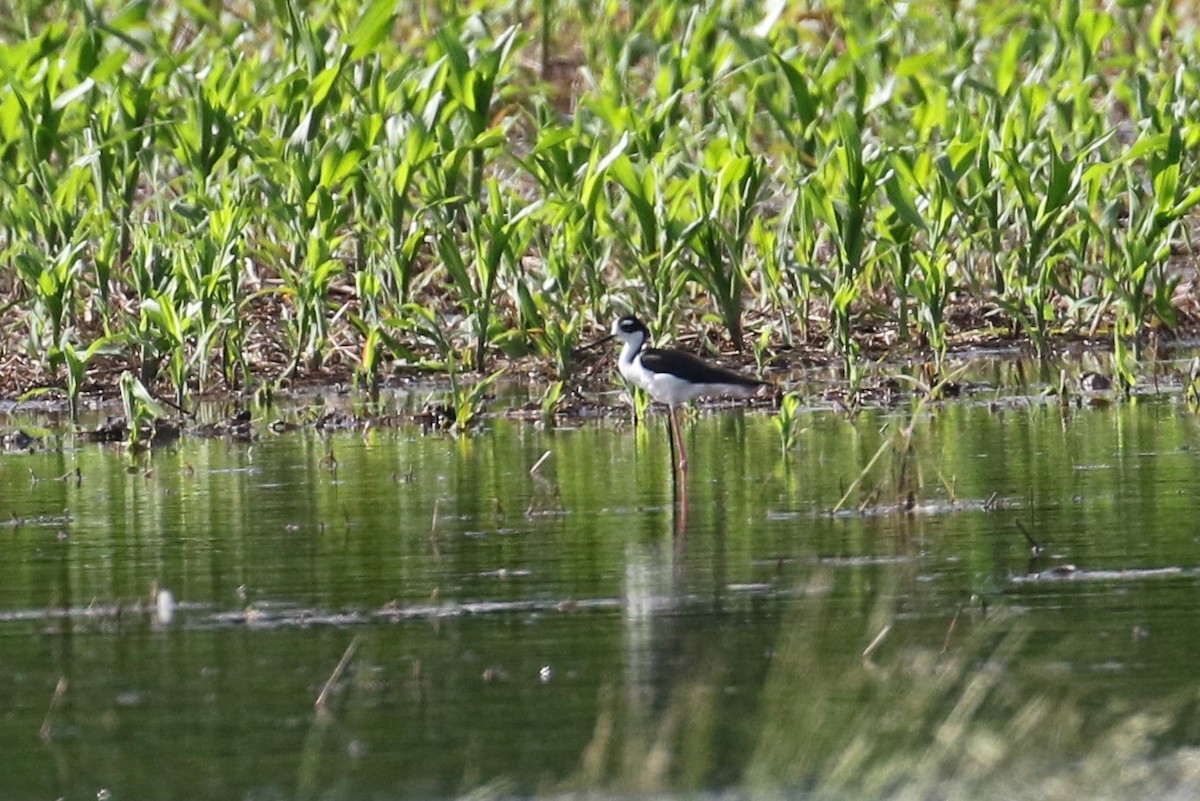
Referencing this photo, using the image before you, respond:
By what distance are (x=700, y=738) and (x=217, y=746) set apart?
99cm

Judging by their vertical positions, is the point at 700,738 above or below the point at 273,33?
below

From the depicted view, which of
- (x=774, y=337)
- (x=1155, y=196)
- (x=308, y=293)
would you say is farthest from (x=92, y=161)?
(x=1155, y=196)

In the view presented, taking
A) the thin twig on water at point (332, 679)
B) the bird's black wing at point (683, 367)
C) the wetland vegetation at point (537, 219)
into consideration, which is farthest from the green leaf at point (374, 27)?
the thin twig on water at point (332, 679)

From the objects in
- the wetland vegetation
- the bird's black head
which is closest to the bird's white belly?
the bird's black head

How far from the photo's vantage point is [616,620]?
6773 mm

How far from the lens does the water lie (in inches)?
207

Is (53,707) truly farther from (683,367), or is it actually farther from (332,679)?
(683,367)

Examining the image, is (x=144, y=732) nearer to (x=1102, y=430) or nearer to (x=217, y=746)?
(x=217, y=746)

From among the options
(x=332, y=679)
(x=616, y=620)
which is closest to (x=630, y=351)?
(x=616, y=620)

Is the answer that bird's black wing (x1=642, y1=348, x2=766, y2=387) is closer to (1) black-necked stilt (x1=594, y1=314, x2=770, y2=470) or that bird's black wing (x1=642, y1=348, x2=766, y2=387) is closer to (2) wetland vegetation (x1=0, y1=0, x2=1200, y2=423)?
(1) black-necked stilt (x1=594, y1=314, x2=770, y2=470)

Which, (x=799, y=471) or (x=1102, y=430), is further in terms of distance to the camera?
(x=1102, y=430)

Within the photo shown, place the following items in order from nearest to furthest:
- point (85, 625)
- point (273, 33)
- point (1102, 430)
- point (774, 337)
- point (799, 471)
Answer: point (85, 625) → point (799, 471) → point (1102, 430) → point (774, 337) → point (273, 33)

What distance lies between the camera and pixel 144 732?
5738 mm

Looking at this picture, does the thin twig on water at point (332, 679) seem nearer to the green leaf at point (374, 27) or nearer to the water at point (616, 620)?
the water at point (616, 620)
